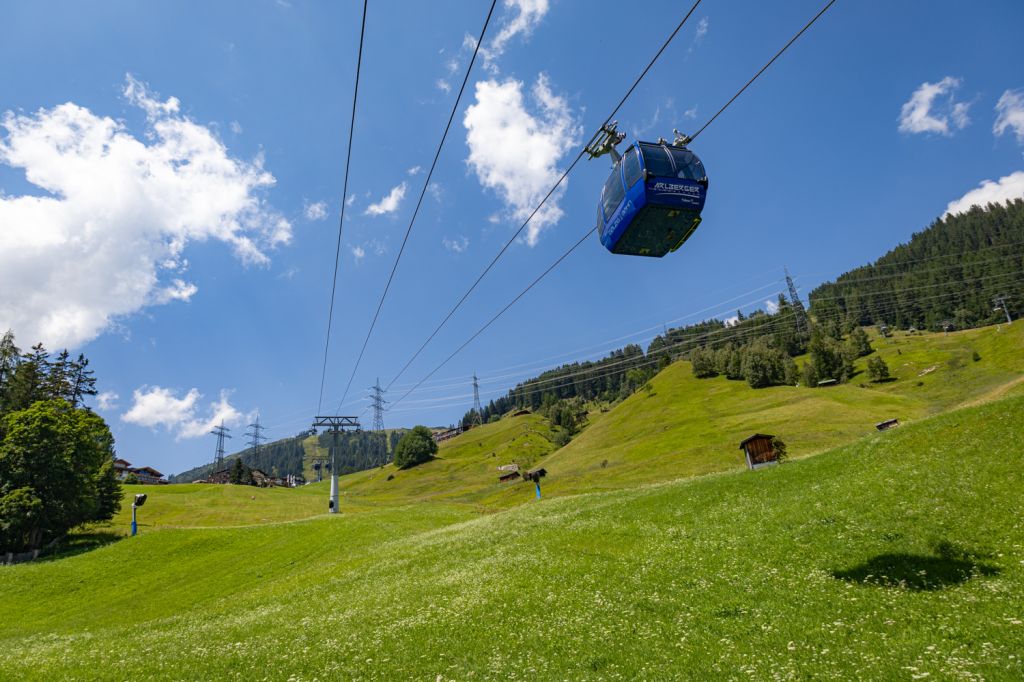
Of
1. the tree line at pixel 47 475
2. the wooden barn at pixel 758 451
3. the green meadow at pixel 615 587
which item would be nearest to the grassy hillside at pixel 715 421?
the wooden barn at pixel 758 451

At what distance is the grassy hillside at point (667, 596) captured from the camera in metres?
12.2

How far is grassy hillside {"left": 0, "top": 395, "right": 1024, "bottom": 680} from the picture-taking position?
480 inches

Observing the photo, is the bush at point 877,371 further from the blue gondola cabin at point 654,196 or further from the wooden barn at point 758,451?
the blue gondola cabin at point 654,196

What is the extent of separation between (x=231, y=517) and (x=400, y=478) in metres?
107

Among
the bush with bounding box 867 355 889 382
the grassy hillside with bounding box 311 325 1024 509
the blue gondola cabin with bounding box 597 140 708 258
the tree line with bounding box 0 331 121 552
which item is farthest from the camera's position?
the bush with bounding box 867 355 889 382

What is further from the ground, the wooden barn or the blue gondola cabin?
the blue gondola cabin

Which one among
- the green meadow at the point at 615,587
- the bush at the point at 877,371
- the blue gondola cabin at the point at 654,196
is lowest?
the green meadow at the point at 615,587

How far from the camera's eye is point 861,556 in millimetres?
17719

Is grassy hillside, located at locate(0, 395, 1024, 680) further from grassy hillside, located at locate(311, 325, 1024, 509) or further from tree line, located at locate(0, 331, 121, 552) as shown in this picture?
grassy hillside, located at locate(311, 325, 1024, 509)

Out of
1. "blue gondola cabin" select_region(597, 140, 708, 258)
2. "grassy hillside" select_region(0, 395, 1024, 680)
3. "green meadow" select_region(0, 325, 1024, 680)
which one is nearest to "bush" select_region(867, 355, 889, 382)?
"grassy hillside" select_region(0, 395, 1024, 680)

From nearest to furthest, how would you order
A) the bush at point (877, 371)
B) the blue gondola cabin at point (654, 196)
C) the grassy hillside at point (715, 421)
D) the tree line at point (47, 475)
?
the blue gondola cabin at point (654, 196)
the tree line at point (47, 475)
the grassy hillside at point (715, 421)
the bush at point (877, 371)

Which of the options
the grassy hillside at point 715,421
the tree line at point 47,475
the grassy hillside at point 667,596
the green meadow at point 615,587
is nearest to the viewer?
the grassy hillside at point 667,596

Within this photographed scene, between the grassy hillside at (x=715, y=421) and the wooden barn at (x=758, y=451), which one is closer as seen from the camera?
the wooden barn at (x=758, y=451)

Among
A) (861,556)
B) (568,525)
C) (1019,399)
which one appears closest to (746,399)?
(1019,399)
